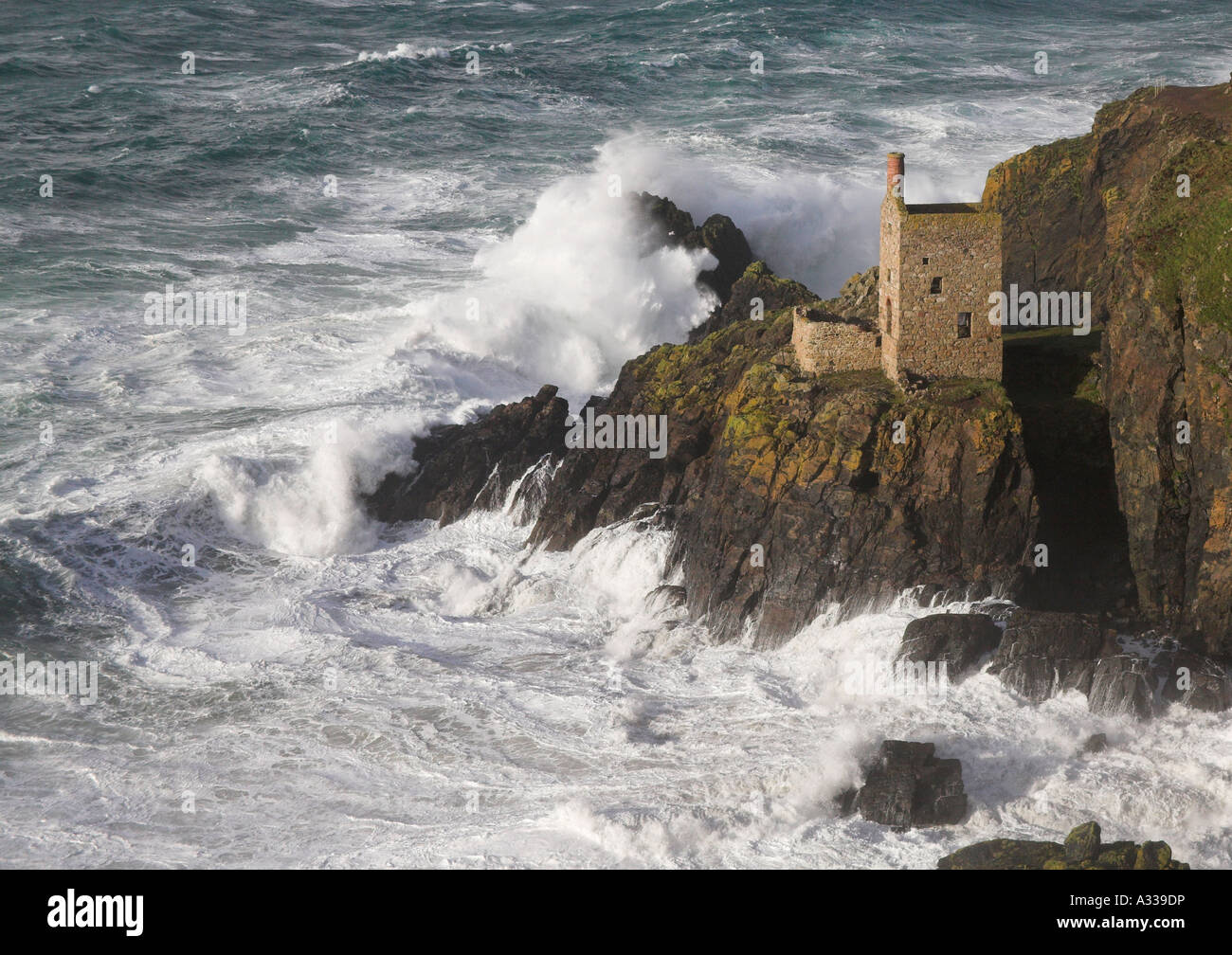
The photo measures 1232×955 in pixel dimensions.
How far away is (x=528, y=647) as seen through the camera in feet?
120

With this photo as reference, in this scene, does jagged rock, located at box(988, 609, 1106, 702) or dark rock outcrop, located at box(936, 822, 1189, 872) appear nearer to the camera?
dark rock outcrop, located at box(936, 822, 1189, 872)

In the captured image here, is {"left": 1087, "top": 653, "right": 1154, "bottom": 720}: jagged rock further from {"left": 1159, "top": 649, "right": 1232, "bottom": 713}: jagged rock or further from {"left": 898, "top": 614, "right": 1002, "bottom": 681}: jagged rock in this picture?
{"left": 898, "top": 614, "right": 1002, "bottom": 681}: jagged rock

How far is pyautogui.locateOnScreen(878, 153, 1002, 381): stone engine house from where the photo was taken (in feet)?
114

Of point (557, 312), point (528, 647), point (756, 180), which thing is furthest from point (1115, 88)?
point (528, 647)

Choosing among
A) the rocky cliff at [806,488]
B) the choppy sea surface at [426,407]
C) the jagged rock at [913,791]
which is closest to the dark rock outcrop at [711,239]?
the choppy sea surface at [426,407]

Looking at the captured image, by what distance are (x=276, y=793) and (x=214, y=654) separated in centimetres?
637

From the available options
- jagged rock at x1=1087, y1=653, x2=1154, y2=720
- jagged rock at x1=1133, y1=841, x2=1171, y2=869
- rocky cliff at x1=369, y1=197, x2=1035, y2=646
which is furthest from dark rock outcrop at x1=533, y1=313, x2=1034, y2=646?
jagged rock at x1=1133, y1=841, x2=1171, y2=869

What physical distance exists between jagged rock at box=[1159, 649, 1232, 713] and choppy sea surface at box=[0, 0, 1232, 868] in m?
0.42

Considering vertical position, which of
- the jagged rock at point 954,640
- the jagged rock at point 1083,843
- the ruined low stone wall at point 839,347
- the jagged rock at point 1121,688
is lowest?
the jagged rock at point 1083,843

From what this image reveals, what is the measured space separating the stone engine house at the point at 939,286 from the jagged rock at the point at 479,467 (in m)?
11.2

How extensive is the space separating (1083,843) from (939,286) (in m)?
13.7

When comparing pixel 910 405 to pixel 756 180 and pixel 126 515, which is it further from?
pixel 756 180

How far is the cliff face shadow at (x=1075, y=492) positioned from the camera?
34906 millimetres

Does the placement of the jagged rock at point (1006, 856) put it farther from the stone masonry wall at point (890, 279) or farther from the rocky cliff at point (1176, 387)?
the stone masonry wall at point (890, 279)
